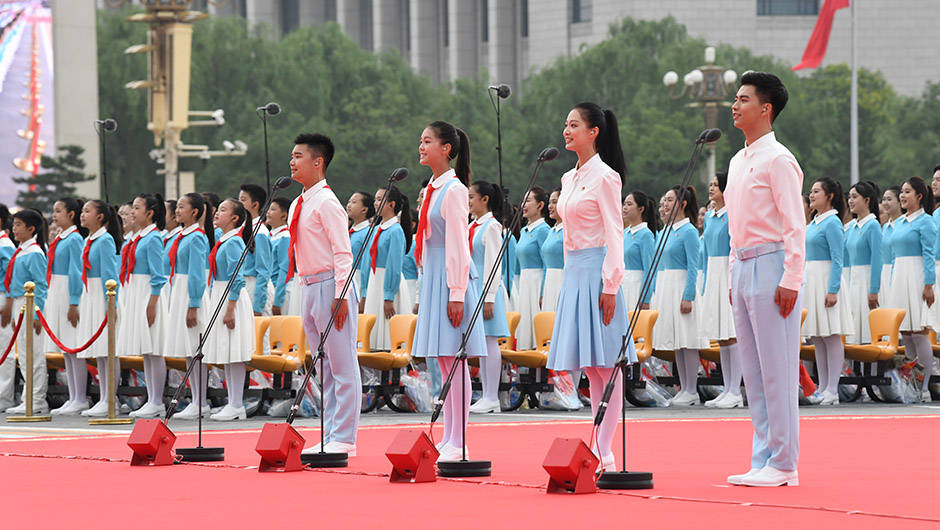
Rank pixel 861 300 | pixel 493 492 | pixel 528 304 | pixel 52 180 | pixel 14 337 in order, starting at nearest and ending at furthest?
1. pixel 493 492
2. pixel 14 337
3. pixel 861 300
4. pixel 528 304
5. pixel 52 180

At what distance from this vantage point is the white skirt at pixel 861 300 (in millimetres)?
17344

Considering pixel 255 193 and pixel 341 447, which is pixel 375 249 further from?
pixel 341 447

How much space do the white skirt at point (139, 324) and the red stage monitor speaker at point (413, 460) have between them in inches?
266

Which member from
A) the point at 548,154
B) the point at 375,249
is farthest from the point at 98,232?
the point at 548,154

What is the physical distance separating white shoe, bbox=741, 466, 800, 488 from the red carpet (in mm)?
95

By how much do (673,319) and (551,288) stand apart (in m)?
1.26

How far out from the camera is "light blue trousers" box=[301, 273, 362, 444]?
430 inches

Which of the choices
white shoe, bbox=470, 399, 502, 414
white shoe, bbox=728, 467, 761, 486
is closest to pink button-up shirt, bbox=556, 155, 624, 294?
white shoe, bbox=728, 467, 761, 486

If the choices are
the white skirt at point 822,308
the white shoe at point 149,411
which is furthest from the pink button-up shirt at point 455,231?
the white skirt at point 822,308

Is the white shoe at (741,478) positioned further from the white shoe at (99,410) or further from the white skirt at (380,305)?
the white shoe at (99,410)

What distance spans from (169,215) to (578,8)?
61319 mm

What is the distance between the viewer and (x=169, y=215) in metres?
17.0

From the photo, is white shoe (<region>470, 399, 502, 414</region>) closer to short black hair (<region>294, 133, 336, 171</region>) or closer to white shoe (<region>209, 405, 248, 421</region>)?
white shoe (<region>209, 405, 248, 421</region>)

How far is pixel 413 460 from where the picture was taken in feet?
30.9
